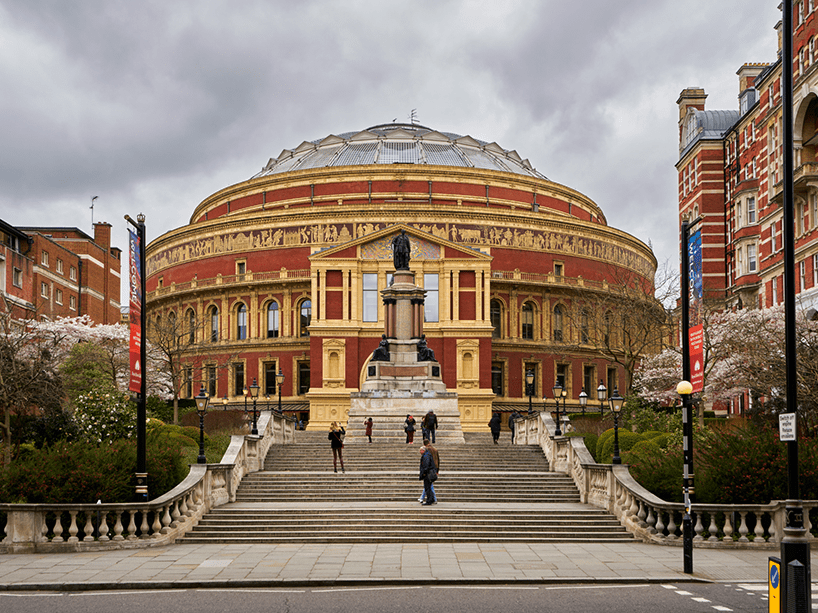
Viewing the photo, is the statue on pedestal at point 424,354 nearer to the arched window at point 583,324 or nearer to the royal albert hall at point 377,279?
the royal albert hall at point 377,279

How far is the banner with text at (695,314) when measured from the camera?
18688 mm

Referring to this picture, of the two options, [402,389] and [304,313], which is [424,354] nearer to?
[402,389]

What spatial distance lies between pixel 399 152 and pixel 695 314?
204ft

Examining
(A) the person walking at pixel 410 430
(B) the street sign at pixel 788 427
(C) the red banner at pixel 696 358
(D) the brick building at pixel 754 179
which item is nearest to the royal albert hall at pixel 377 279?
(D) the brick building at pixel 754 179

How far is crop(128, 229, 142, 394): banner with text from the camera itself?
20.9 meters

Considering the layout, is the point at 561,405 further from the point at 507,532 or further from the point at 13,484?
the point at 13,484

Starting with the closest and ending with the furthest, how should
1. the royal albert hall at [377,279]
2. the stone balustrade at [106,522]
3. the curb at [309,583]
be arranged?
the curb at [309,583]
the stone balustrade at [106,522]
the royal albert hall at [377,279]

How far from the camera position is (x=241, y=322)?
6981 cm

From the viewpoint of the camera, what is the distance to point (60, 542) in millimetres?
20094

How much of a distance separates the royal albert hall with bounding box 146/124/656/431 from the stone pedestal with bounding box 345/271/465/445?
12.5 meters

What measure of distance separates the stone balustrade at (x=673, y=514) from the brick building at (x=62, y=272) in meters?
42.9

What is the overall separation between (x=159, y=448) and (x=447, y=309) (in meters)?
35.5

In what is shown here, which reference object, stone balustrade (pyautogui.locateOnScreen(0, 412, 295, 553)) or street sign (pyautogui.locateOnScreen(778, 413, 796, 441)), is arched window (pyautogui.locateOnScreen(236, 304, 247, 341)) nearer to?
stone balustrade (pyautogui.locateOnScreen(0, 412, 295, 553))

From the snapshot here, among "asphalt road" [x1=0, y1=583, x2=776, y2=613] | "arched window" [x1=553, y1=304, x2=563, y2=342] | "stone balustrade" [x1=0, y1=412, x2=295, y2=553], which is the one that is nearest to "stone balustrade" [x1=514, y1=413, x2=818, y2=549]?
"asphalt road" [x1=0, y1=583, x2=776, y2=613]
